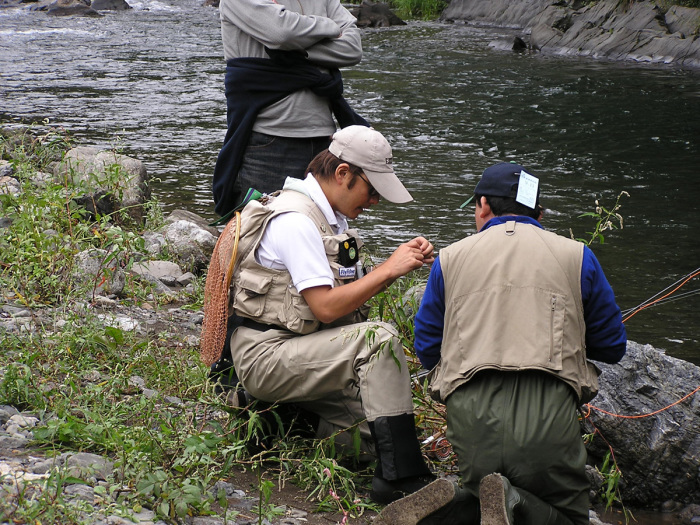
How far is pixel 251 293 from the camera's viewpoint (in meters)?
Answer: 3.29

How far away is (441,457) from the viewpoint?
3.80m

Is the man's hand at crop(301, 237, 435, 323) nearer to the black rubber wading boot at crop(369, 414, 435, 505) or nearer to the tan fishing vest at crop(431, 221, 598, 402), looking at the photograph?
the tan fishing vest at crop(431, 221, 598, 402)

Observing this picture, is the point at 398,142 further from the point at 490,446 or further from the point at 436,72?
the point at 490,446

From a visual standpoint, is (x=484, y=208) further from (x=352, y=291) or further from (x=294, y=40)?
(x=294, y=40)

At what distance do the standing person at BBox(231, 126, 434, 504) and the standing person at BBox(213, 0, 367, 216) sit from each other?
742 mm

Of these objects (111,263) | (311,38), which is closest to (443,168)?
(111,263)

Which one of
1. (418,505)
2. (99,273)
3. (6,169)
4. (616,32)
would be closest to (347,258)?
(418,505)

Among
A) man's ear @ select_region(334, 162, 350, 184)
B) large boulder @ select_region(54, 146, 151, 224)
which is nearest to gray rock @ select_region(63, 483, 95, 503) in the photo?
man's ear @ select_region(334, 162, 350, 184)

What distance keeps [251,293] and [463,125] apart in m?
10.2

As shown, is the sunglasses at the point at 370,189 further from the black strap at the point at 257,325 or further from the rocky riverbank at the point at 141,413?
the rocky riverbank at the point at 141,413

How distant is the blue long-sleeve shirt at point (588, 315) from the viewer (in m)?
2.88

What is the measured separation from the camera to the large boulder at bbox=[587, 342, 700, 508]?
3926 mm

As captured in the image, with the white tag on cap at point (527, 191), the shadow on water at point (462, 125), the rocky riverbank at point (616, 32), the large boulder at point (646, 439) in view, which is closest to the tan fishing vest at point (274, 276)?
the white tag on cap at point (527, 191)

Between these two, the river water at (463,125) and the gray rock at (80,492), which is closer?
the gray rock at (80,492)
